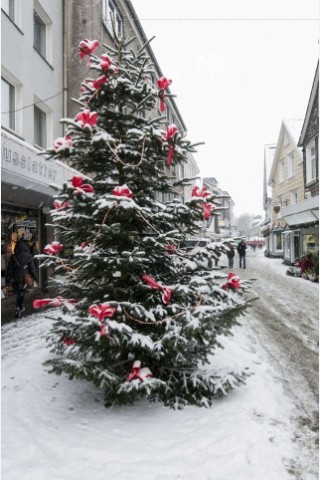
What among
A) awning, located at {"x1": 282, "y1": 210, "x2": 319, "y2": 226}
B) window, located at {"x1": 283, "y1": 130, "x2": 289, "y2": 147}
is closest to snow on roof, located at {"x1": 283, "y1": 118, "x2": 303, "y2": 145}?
window, located at {"x1": 283, "y1": 130, "x2": 289, "y2": 147}

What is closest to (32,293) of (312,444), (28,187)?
(28,187)

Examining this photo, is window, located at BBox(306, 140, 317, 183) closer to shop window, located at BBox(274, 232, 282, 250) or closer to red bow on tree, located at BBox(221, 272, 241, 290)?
shop window, located at BBox(274, 232, 282, 250)

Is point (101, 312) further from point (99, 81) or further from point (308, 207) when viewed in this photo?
point (308, 207)

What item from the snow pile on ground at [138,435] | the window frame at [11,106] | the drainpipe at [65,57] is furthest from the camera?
the drainpipe at [65,57]

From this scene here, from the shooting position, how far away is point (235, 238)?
4.03m

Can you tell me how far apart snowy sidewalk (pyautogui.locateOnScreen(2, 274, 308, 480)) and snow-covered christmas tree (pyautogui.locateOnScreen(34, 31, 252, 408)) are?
265mm

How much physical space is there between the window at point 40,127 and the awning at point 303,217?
1211cm

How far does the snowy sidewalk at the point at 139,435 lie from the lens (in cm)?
290

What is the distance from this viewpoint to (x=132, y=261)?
11.9 feet

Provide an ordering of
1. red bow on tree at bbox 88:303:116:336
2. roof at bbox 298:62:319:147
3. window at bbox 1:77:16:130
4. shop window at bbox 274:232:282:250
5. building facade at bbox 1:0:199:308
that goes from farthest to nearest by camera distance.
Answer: shop window at bbox 274:232:282:250 < roof at bbox 298:62:319:147 < window at bbox 1:77:16:130 < building facade at bbox 1:0:199:308 < red bow on tree at bbox 88:303:116:336

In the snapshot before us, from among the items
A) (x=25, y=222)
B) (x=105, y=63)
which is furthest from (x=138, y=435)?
(x=25, y=222)

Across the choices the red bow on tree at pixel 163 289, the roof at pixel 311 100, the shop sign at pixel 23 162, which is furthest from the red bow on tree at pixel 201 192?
the roof at pixel 311 100

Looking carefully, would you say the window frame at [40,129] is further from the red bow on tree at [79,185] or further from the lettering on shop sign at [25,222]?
the red bow on tree at [79,185]

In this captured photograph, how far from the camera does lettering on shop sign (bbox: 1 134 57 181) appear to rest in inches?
270
